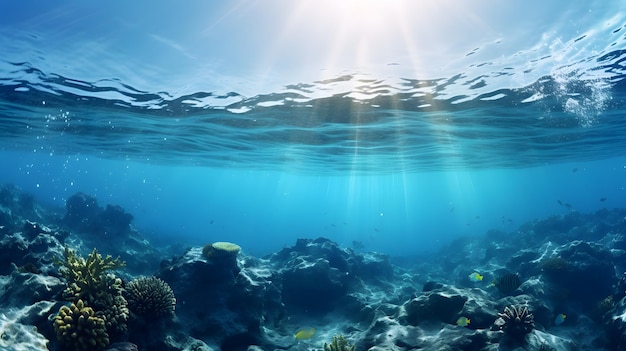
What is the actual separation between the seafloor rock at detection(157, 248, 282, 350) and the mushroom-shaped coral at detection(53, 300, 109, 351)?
326 cm

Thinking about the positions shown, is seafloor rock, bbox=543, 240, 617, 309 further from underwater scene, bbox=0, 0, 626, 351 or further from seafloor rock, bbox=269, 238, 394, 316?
seafloor rock, bbox=269, 238, 394, 316

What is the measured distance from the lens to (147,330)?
312 inches

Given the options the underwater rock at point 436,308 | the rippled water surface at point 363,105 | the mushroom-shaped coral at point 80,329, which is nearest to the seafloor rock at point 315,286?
the underwater rock at point 436,308

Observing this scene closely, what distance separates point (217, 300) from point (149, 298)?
2.84 metres

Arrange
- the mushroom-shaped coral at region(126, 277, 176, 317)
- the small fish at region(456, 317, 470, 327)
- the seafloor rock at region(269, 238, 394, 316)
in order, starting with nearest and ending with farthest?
the mushroom-shaped coral at region(126, 277, 176, 317), the small fish at region(456, 317, 470, 327), the seafloor rock at region(269, 238, 394, 316)

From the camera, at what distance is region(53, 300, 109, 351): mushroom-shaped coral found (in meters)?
6.32

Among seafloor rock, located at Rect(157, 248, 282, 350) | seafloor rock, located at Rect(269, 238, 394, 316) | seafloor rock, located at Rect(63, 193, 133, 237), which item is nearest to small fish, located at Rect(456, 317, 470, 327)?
→ seafloor rock, located at Rect(157, 248, 282, 350)

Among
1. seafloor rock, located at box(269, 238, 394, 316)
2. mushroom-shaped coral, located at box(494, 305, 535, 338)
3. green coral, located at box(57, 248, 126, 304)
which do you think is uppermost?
green coral, located at box(57, 248, 126, 304)

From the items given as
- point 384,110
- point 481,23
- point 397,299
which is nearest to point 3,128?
point 384,110

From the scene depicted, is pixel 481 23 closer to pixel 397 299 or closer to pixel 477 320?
pixel 477 320

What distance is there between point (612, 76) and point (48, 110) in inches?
1169

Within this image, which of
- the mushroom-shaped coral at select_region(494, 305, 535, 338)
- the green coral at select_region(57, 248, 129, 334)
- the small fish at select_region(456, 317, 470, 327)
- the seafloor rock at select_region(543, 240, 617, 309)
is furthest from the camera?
the seafloor rock at select_region(543, 240, 617, 309)

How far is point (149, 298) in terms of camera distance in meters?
8.15

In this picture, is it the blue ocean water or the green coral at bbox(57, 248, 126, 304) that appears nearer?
the green coral at bbox(57, 248, 126, 304)
